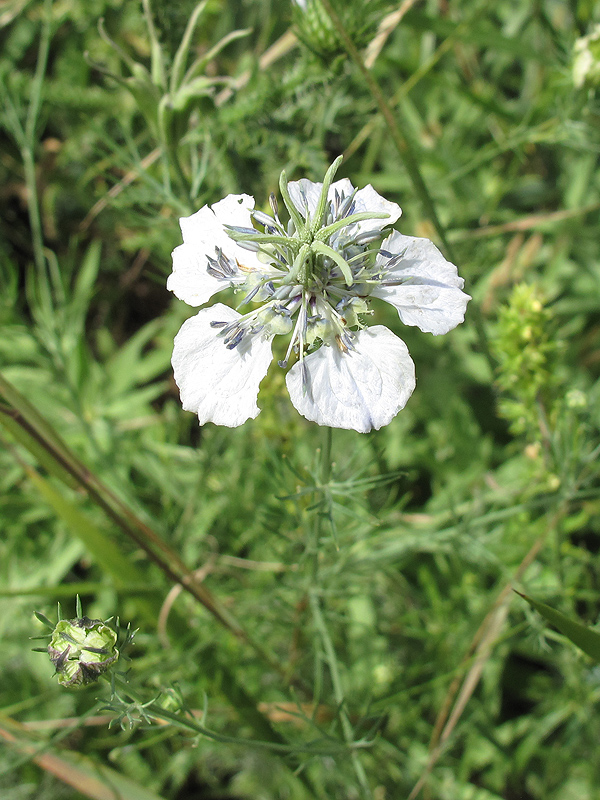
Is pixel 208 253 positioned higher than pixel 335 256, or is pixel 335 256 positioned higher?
pixel 208 253

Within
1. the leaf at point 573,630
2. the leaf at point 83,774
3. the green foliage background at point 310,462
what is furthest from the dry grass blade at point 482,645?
the leaf at point 83,774

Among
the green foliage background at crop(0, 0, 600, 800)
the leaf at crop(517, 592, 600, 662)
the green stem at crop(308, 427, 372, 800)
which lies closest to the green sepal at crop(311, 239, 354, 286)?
the green stem at crop(308, 427, 372, 800)

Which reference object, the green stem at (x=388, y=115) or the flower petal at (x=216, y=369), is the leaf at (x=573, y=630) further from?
the green stem at (x=388, y=115)

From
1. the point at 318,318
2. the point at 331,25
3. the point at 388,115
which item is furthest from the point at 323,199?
the point at 331,25

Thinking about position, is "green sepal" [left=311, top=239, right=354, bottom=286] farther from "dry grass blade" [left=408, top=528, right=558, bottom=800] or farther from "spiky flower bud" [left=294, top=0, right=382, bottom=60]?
"dry grass blade" [left=408, top=528, right=558, bottom=800]

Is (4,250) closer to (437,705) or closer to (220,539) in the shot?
(220,539)

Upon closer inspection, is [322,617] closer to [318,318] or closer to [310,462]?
[310,462]
